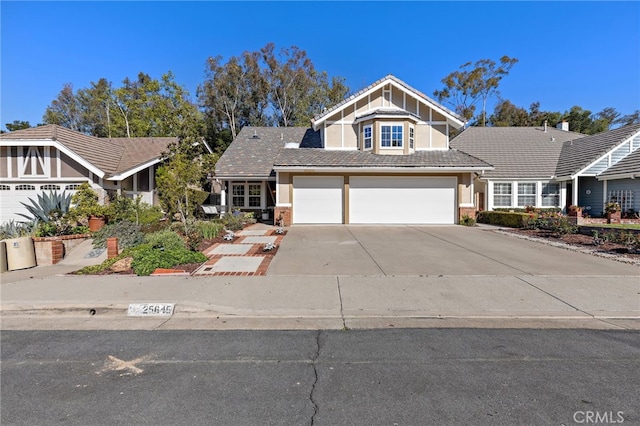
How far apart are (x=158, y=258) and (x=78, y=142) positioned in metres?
12.0

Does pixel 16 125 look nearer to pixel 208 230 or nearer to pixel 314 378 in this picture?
pixel 208 230

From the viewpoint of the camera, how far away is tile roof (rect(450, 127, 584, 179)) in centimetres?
2262

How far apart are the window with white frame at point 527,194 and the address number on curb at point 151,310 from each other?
897 inches

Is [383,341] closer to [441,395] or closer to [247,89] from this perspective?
[441,395]

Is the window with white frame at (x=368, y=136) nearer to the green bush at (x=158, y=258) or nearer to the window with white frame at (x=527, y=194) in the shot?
the window with white frame at (x=527, y=194)

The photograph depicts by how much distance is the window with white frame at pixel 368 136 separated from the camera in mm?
19688

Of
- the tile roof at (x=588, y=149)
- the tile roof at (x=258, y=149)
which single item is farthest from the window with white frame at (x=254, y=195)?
the tile roof at (x=588, y=149)

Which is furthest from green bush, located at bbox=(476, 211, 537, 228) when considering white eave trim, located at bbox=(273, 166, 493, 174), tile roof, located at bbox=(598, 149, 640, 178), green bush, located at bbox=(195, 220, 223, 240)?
green bush, located at bbox=(195, 220, 223, 240)

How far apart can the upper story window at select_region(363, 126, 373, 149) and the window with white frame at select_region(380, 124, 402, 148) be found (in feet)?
1.89

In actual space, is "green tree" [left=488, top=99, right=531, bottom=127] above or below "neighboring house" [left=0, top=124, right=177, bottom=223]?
above

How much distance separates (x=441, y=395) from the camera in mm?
3309

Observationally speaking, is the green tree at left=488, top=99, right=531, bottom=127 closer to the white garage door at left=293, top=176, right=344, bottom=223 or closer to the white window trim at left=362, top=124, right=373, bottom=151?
the white window trim at left=362, top=124, right=373, bottom=151

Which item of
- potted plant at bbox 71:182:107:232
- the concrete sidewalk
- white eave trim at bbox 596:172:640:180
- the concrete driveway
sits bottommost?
the concrete sidewalk

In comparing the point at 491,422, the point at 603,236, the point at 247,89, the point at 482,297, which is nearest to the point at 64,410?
the point at 491,422
